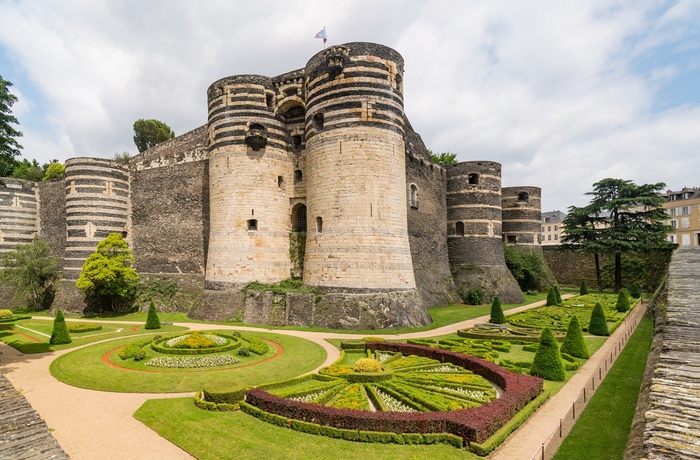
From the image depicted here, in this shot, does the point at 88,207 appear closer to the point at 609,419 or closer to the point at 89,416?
the point at 89,416

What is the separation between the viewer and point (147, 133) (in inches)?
2461

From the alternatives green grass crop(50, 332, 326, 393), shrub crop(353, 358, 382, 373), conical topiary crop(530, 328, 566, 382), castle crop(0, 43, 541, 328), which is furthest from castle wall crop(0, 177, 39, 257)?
conical topiary crop(530, 328, 566, 382)

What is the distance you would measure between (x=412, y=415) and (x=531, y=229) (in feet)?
131

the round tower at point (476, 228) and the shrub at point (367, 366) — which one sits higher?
the round tower at point (476, 228)

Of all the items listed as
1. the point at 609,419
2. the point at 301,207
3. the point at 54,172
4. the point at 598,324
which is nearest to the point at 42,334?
the point at 301,207

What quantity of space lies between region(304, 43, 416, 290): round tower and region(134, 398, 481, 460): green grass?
14.2 meters

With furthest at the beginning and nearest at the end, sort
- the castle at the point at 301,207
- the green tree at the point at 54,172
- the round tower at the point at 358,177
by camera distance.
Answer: the green tree at the point at 54,172
the castle at the point at 301,207
the round tower at the point at 358,177

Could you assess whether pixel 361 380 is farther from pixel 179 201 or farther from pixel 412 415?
pixel 179 201

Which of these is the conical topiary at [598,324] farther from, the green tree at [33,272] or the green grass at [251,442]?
the green tree at [33,272]

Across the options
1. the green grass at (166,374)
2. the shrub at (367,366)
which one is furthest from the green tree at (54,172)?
the shrub at (367,366)

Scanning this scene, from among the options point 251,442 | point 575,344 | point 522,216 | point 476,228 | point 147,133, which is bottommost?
point 251,442

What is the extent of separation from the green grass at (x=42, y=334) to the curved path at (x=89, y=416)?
7.42 feet

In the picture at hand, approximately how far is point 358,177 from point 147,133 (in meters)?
50.8

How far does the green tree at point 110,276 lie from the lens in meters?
30.5
